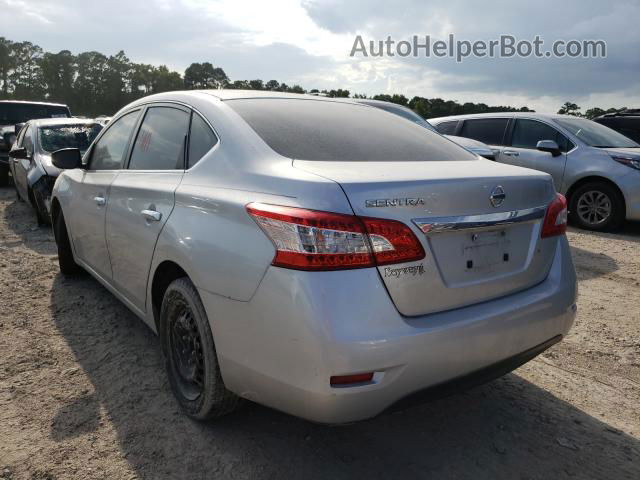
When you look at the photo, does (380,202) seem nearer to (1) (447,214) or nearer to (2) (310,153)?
(1) (447,214)

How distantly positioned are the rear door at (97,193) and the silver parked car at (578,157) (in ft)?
19.7

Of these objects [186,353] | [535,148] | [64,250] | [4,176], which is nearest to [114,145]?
[64,250]

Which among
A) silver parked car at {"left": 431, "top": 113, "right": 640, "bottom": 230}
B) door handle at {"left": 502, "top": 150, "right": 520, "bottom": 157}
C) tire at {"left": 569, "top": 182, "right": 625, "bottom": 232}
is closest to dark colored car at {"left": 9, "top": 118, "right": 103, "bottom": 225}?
silver parked car at {"left": 431, "top": 113, "right": 640, "bottom": 230}

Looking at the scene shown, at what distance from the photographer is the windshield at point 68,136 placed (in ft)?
25.3

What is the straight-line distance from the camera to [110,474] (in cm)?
216

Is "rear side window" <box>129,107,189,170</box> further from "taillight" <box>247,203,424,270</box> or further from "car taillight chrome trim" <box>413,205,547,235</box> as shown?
"car taillight chrome trim" <box>413,205,547,235</box>

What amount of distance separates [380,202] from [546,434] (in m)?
1.52

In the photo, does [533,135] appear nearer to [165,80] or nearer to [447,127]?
[447,127]

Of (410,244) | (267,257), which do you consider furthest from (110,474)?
(410,244)

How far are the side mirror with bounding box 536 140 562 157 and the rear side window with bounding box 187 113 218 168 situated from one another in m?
6.10

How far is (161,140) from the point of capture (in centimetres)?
295

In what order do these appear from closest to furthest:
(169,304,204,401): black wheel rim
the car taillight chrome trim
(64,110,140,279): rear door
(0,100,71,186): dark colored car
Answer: the car taillight chrome trim
(169,304,204,401): black wheel rim
(64,110,140,279): rear door
(0,100,71,186): dark colored car

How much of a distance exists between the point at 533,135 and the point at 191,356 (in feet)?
24.3

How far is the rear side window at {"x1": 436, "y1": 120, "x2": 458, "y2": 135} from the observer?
902 centimetres
